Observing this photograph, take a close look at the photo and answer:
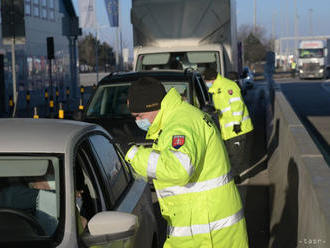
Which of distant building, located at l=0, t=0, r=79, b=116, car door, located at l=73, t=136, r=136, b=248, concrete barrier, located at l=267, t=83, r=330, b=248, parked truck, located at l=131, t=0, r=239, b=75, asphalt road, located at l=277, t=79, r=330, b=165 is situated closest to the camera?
concrete barrier, located at l=267, t=83, r=330, b=248

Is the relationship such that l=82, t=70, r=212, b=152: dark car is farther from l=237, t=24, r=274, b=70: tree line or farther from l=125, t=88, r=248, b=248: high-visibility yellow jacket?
l=237, t=24, r=274, b=70: tree line

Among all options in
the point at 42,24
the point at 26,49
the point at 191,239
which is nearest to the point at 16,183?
the point at 191,239

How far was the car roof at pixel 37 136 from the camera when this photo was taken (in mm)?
3535

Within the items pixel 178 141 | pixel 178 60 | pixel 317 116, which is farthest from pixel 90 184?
pixel 317 116

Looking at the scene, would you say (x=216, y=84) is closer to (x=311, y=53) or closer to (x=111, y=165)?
(x=111, y=165)

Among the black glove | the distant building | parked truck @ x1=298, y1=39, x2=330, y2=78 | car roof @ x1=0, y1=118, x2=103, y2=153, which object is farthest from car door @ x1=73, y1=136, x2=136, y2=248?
parked truck @ x1=298, y1=39, x2=330, y2=78

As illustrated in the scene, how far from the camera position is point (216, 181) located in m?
3.68

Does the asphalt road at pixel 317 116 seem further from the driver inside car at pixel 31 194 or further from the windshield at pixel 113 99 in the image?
the driver inside car at pixel 31 194

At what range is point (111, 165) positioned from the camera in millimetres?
4383

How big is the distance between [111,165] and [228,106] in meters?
5.63

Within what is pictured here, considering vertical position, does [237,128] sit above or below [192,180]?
below

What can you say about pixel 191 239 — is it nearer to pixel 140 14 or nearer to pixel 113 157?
pixel 113 157

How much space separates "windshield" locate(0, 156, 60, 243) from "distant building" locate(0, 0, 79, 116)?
75.0 ft

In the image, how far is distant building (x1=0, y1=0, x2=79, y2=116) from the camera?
1050 inches
